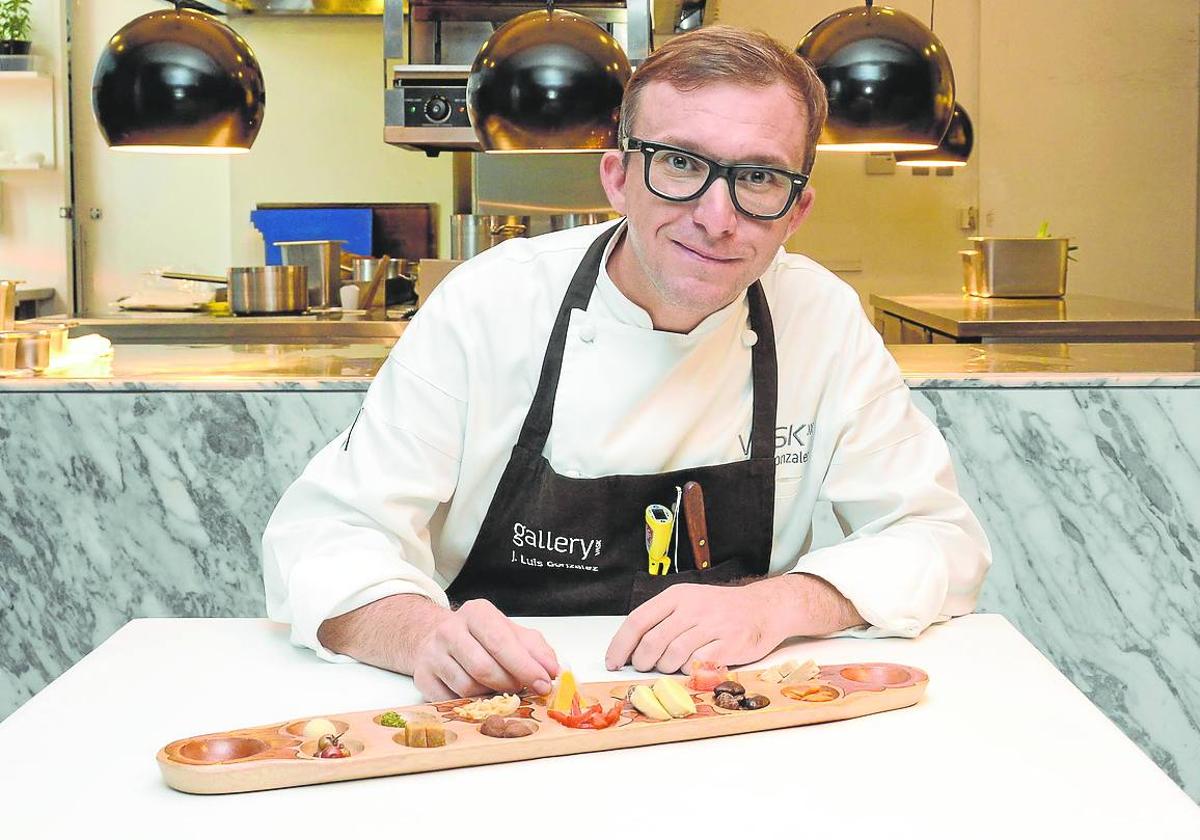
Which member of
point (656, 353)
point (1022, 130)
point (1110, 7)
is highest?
point (1110, 7)

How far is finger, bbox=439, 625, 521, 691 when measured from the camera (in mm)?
1359

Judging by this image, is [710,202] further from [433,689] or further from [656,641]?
[433,689]

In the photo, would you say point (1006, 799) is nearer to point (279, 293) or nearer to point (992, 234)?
point (279, 293)

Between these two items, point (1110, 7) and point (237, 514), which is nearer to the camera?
point (237, 514)

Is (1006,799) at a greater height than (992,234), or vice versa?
(992,234)

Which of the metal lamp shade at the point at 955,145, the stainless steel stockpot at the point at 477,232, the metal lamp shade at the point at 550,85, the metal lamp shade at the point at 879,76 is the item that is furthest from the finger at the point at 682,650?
the metal lamp shade at the point at 955,145

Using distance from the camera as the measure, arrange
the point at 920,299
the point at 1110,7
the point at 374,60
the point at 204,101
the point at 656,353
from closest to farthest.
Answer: the point at 656,353, the point at 204,101, the point at 920,299, the point at 374,60, the point at 1110,7

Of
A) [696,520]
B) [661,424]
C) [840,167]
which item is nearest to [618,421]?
[661,424]

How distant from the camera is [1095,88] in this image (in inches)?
278

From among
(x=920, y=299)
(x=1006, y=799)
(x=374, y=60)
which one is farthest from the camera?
(x=374, y=60)

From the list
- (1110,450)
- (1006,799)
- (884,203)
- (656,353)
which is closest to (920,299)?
(884,203)

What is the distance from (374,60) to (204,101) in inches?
158

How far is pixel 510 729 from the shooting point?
1.23 meters

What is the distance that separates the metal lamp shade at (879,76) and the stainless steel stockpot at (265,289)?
2623 millimetres
